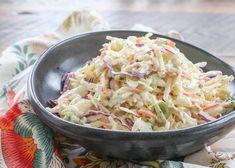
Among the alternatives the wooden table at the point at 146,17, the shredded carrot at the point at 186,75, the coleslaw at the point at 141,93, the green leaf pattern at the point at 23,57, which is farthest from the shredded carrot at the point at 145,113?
the wooden table at the point at 146,17

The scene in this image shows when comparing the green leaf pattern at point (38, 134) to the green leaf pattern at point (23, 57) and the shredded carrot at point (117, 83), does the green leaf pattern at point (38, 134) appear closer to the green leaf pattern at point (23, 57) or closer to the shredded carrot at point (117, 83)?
the shredded carrot at point (117, 83)

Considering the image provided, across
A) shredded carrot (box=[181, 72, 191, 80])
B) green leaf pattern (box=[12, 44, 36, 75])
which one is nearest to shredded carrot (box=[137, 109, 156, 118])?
shredded carrot (box=[181, 72, 191, 80])

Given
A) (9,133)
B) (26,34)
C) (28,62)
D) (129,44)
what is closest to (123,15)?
(26,34)

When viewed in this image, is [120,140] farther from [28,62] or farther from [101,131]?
[28,62]

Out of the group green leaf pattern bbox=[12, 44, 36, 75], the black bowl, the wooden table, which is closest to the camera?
the black bowl

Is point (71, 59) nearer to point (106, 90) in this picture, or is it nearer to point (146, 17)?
point (106, 90)

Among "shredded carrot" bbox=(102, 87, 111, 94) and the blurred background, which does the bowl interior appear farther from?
the blurred background
